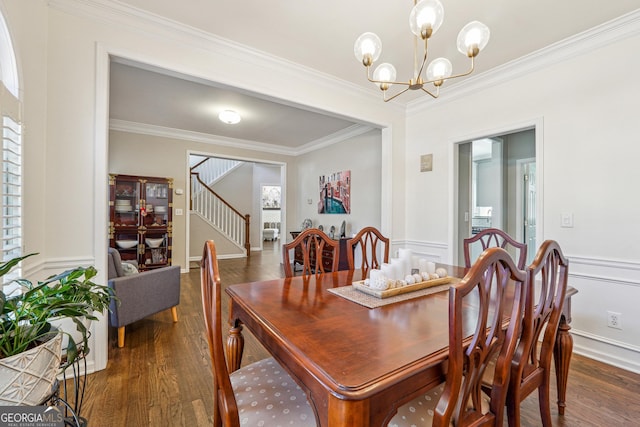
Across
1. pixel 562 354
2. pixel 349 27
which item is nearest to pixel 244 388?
pixel 562 354

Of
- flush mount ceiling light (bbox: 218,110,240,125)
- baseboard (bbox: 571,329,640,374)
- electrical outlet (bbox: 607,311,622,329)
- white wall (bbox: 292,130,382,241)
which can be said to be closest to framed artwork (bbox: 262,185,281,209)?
white wall (bbox: 292,130,382,241)

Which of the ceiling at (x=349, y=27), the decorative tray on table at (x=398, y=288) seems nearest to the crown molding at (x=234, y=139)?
the ceiling at (x=349, y=27)

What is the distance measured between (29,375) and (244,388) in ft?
2.14

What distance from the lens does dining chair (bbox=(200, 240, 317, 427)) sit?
876mm

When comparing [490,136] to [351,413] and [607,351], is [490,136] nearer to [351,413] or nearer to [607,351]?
[607,351]

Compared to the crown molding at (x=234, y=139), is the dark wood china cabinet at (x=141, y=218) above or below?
below

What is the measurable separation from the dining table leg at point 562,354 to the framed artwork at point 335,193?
12.0 feet

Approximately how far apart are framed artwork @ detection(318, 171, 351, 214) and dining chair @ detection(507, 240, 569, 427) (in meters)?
3.76

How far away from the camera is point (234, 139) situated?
564 cm

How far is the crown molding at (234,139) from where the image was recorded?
186 inches

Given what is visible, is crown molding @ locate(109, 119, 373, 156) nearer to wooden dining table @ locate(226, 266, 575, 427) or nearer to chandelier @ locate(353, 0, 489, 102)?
chandelier @ locate(353, 0, 489, 102)

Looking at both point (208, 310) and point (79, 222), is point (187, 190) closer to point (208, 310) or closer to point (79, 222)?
point (79, 222)

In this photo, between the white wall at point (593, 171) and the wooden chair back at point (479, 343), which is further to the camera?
the white wall at point (593, 171)

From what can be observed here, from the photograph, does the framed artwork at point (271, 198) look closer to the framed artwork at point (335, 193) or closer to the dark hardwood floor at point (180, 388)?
the framed artwork at point (335, 193)
